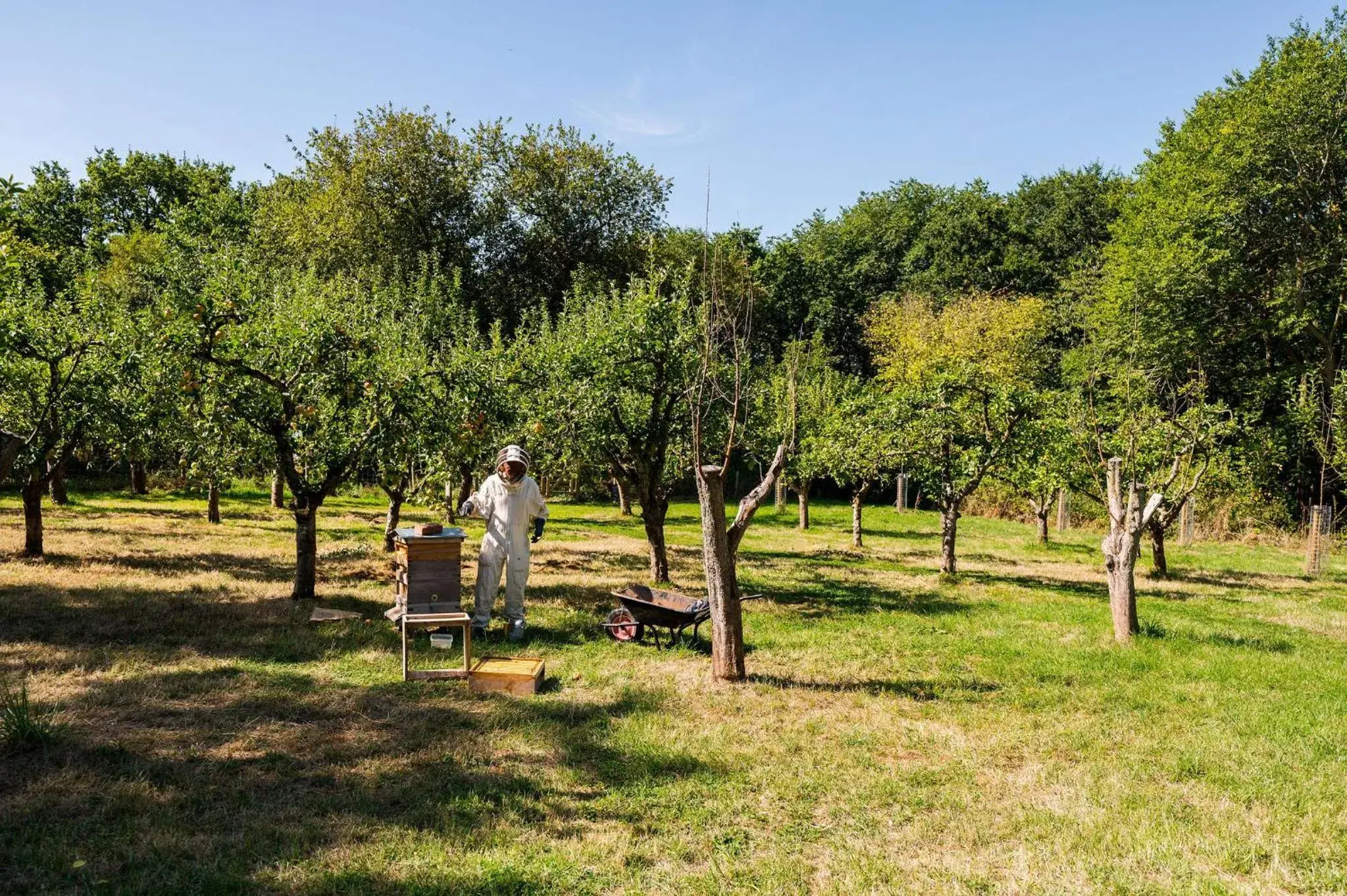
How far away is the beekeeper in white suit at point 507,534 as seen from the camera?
409 inches

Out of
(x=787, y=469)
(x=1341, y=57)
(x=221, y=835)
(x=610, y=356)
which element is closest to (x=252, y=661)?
(x=221, y=835)

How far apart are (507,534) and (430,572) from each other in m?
1.87

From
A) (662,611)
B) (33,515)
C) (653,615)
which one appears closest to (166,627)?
(653,615)

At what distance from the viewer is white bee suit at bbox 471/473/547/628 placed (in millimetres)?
10422

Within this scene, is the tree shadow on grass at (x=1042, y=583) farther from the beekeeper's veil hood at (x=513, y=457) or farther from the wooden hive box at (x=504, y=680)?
the wooden hive box at (x=504, y=680)

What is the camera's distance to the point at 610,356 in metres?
13.9

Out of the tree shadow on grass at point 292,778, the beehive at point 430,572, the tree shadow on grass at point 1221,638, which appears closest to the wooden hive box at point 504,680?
the tree shadow on grass at point 292,778

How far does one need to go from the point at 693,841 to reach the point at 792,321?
49.9 m

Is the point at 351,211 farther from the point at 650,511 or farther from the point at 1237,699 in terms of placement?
the point at 1237,699

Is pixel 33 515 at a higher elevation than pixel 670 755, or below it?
higher

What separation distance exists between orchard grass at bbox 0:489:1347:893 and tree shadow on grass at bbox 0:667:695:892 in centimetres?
3

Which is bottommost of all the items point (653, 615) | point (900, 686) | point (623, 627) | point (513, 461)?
point (900, 686)

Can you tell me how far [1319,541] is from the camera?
65.8 ft

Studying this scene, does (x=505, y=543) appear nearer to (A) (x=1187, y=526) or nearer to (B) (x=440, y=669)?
(B) (x=440, y=669)
